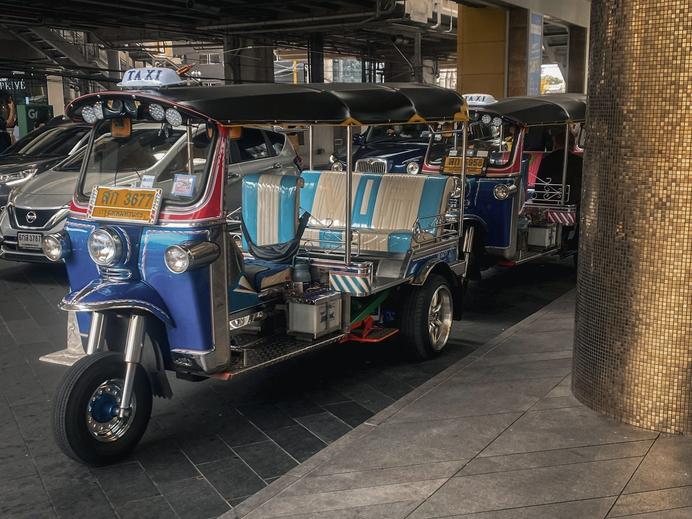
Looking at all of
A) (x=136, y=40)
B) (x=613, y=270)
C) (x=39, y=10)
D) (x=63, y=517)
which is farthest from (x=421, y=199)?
(x=136, y=40)

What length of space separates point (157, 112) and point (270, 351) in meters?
1.81

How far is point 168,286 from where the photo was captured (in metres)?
5.03

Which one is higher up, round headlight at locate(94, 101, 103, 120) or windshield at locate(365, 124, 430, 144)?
round headlight at locate(94, 101, 103, 120)

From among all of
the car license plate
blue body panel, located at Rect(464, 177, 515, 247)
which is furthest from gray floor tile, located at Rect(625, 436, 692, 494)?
the car license plate

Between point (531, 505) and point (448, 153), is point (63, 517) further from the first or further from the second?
point (448, 153)

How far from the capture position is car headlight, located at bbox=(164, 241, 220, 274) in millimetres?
4852

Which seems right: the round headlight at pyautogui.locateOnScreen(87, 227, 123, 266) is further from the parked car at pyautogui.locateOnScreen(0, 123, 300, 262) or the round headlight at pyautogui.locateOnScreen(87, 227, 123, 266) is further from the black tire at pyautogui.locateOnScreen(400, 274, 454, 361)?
the parked car at pyautogui.locateOnScreen(0, 123, 300, 262)

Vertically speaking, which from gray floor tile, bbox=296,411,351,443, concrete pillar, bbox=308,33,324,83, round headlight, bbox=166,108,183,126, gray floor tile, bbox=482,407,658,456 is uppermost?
concrete pillar, bbox=308,33,324,83

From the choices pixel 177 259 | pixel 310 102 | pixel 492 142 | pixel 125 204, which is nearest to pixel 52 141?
pixel 492 142

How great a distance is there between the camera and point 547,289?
10.1 metres

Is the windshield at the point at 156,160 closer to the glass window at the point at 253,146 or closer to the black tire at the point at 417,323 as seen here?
the black tire at the point at 417,323

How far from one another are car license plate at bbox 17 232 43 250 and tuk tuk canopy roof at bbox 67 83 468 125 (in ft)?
14.9

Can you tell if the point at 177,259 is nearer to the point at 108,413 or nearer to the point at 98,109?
the point at 108,413

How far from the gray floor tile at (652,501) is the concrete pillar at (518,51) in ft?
59.9
